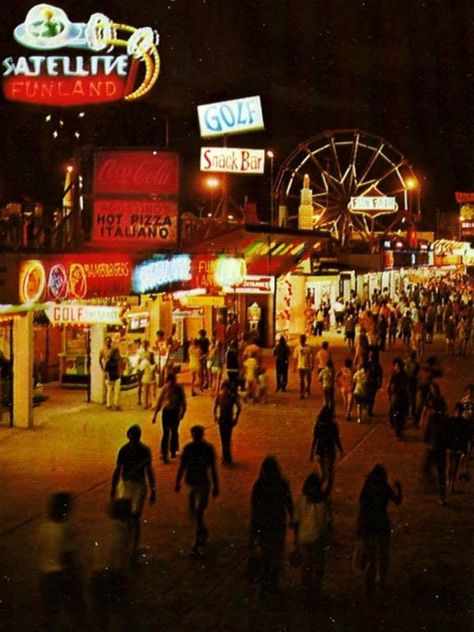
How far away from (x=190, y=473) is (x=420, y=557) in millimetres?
2474

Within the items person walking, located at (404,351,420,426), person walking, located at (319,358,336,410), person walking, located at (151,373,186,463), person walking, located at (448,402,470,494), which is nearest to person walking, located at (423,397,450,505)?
person walking, located at (448,402,470,494)

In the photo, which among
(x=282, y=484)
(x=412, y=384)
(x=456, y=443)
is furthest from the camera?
(x=412, y=384)

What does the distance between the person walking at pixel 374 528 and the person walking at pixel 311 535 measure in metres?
0.35

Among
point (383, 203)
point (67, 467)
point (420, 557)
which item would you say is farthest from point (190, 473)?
point (383, 203)

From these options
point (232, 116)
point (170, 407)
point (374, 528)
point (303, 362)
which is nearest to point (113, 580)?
point (374, 528)

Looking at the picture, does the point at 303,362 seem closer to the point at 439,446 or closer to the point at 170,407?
the point at 170,407

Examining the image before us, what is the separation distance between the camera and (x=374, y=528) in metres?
8.70

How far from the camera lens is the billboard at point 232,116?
3152 cm

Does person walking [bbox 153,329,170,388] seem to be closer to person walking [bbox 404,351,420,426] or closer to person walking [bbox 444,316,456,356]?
person walking [bbox 404,351,420,426]

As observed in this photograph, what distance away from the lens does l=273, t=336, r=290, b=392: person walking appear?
2269 centimetres

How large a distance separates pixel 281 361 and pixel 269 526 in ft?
46.1

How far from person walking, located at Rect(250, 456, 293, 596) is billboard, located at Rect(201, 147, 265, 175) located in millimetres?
22342

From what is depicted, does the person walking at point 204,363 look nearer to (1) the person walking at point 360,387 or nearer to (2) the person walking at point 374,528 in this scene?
(1) the person walking at point 360,387

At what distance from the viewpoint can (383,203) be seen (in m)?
49.0
